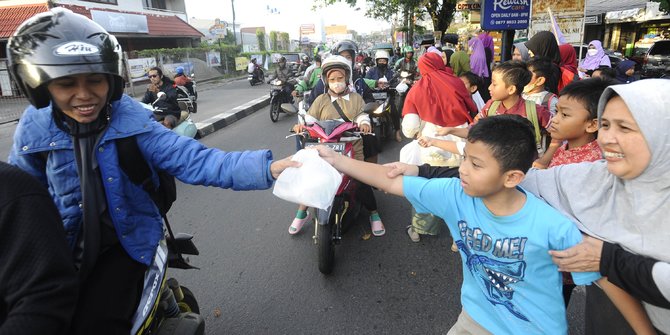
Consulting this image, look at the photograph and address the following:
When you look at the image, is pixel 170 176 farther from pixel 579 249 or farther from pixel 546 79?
pixel 546 79

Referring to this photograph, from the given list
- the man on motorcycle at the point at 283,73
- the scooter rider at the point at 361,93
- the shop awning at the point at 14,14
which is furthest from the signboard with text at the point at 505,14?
the shop awning at the point at 14,14

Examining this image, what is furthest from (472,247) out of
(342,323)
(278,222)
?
(278,222)

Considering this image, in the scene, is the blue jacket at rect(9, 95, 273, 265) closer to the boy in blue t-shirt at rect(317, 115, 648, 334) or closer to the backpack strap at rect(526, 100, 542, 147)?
the boy in blue t-shirt at rect(317, 115, 648, 334)

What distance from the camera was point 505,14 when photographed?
19.7 ft

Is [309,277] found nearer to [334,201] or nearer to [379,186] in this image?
[334,201]

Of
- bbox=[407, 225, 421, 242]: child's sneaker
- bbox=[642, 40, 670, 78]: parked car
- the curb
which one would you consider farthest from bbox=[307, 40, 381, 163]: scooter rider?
bbox=[642, 40, 670, 78]: parked car

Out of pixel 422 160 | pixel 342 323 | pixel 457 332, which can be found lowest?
pixel 342 323

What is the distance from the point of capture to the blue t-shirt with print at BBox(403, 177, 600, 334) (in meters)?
1.34

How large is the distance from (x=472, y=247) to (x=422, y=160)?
1632 millimetres

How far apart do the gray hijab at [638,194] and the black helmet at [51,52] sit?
1.73 metres

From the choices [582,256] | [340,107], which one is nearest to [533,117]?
[340,107]

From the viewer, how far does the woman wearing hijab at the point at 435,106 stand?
3105 mm

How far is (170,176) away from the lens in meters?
1.70

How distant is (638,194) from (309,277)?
7.29 ft
